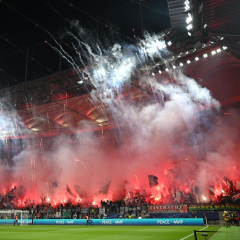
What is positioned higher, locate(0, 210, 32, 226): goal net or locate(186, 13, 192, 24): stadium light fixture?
locate(186, 13, 192, 24): stadium light fixture

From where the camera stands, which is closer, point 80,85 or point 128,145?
point 80,85

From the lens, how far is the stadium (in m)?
12.2

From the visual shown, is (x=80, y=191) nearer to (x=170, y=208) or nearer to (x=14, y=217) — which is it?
(x=14, y=217)

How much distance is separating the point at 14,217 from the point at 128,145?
1438 centimetres

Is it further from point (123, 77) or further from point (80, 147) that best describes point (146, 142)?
point (123, 77)

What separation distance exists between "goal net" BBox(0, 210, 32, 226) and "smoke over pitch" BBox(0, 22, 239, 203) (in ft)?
31.2

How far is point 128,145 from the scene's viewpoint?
27375 mm

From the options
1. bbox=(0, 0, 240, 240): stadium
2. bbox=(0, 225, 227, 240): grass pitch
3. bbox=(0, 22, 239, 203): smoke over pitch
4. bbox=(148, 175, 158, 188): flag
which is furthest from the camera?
bbox=(148, 175, 158, 188): flag

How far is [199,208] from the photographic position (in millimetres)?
15000

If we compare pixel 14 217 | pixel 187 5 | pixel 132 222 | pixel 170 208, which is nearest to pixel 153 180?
pixel 170 208

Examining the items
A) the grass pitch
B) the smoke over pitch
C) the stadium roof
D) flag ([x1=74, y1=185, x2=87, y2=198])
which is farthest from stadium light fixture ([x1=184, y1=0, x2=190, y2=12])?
flag ([x1=74, y1=185, x2=87, y2=198])

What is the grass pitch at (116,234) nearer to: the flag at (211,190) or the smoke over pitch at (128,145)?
the smoke over pitch at (128,145)

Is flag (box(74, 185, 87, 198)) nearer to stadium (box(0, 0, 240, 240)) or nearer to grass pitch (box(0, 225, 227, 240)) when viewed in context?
stadium (box(0, 0, 240, 240))

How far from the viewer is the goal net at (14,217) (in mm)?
17672
